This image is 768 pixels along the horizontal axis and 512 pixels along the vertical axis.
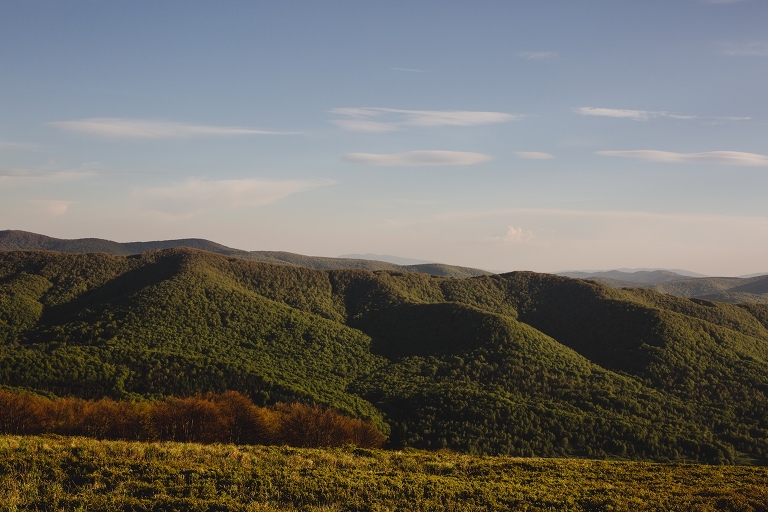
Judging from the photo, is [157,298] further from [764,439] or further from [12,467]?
[764,439]

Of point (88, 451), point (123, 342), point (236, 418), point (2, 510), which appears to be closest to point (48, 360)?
point (123, 342)

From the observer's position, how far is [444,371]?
523 ft

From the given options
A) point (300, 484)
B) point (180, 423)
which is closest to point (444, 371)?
point (180, 423)

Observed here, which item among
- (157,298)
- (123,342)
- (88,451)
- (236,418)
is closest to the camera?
(88,451)

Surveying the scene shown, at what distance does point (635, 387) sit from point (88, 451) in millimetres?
165823

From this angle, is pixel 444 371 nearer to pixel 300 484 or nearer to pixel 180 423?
pixel 180 423

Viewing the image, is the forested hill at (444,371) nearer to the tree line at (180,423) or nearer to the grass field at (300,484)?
the tree line at (180,423)

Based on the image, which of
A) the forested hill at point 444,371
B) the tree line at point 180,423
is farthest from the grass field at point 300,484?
the forested hill at point 444,371

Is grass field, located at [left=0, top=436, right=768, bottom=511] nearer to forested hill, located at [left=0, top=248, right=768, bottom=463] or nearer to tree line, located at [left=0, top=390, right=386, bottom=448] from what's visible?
tree line, located at [left=0, top=390, right=386, bottom=448]

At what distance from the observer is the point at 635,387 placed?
5901 inches

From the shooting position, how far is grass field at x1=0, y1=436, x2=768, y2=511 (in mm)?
20562

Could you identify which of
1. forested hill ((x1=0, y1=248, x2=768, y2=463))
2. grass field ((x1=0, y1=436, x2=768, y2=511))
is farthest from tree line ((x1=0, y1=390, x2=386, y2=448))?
forested hill ((x1=0, y1=248, x2=768, y2=463))

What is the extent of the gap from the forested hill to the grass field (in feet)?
230

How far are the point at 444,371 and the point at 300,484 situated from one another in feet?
463
